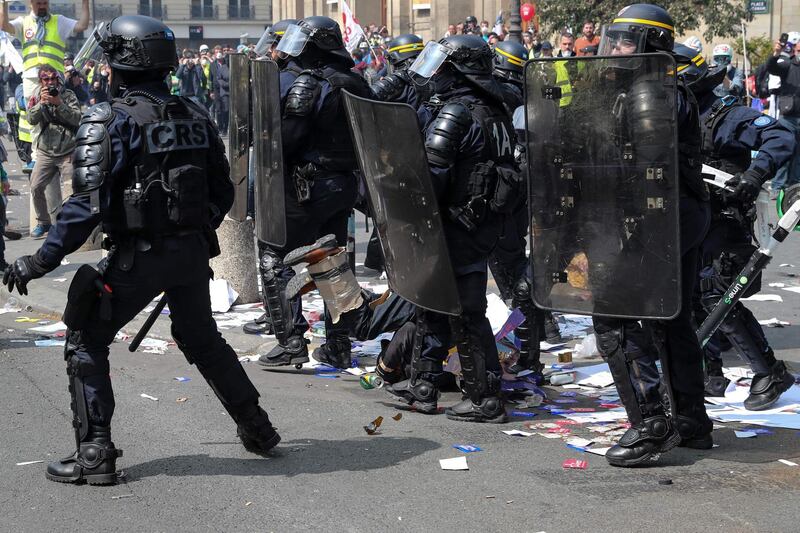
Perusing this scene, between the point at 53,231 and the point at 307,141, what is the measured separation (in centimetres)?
251

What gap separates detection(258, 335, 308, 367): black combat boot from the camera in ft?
23.4

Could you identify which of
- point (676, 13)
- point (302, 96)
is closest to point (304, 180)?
point (302, 96)

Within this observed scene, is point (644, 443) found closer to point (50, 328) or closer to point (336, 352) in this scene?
point (336, 352)

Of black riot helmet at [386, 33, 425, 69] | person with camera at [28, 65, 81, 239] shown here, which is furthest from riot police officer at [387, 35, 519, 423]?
person with camera at [28, 65, 81, 239]

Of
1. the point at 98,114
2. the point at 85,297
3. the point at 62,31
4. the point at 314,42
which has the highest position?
the point at 62,31

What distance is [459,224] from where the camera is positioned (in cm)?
574

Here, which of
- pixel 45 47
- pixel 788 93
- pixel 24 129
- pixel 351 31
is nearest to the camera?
→ pixel 45 47

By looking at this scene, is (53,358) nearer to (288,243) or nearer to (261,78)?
(288,243)

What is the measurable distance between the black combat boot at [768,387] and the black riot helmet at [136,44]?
3.46m

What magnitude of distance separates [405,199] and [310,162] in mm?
1379

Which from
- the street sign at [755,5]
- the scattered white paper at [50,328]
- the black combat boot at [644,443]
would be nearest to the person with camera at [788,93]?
the street sign at [755,5]

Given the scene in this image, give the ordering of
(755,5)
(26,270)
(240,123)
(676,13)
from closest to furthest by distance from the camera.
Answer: (26,270) < (240,123) < (676,13) < (755,5)

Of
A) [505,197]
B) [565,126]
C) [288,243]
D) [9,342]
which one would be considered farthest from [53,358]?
[565,126]

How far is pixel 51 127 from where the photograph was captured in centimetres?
1170
